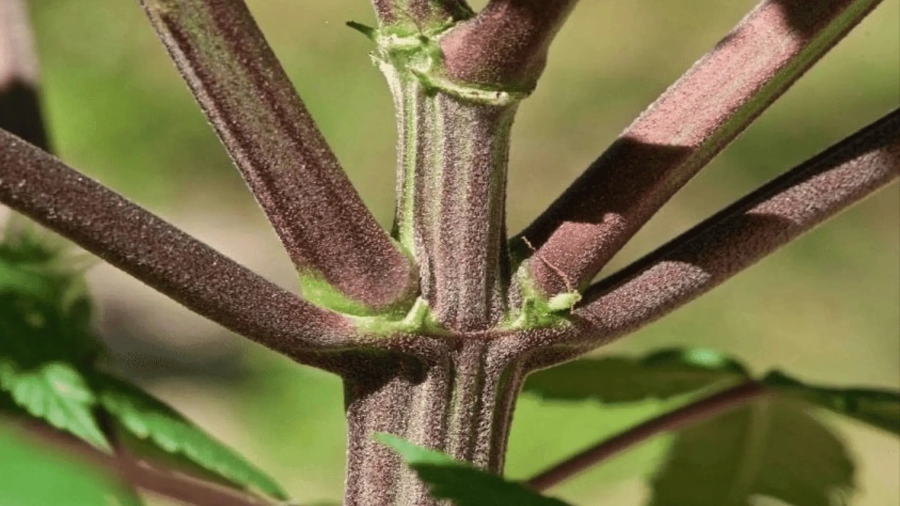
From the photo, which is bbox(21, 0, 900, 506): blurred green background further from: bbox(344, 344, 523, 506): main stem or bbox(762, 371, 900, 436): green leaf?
bbox(344, 344, 523, 506): main stem

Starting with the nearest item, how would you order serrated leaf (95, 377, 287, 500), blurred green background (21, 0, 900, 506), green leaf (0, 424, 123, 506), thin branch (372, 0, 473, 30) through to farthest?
1. green leaf (0, 424, 123, 506)
2. thin branch (372, 0, 473, 30)
3. serrated leaf (95, 377, 287, 500)
4. blurred green background (21, 0, 900, 506)

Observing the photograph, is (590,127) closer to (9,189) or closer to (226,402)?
(226,402)

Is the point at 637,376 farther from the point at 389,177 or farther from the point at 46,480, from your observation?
the point at 389,177

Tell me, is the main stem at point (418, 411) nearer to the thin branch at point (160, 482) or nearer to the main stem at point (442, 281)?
the main stem at point (442, 281)

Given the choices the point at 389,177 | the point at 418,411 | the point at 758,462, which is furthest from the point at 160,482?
the point at 389,177

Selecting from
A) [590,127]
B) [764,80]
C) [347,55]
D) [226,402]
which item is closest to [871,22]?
[590,127]

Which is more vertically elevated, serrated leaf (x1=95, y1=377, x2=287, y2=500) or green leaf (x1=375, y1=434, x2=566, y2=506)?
serrated leaf (x1=95, y1=377, x2=287, y2=500)

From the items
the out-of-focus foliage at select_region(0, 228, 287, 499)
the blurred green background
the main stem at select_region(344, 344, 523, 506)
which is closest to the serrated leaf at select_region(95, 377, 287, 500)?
the out-of-focus foliage at select_region(0, 228, 287, 499)
